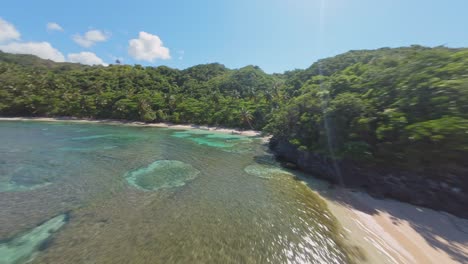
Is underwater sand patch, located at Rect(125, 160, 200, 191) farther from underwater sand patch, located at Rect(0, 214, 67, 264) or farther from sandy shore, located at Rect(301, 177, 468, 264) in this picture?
sandy shore, located at Rect(301, 177, 468, 264)

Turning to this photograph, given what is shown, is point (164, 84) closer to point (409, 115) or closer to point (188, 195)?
point (188, 195)

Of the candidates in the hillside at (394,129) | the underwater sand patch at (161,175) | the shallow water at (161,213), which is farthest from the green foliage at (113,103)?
the shallow water at (161,213)

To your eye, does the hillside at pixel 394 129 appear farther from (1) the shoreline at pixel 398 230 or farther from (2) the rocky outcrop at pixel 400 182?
(1) the shoreline at pixel 398 230

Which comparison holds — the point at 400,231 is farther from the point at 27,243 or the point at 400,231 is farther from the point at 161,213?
the point at 27,243

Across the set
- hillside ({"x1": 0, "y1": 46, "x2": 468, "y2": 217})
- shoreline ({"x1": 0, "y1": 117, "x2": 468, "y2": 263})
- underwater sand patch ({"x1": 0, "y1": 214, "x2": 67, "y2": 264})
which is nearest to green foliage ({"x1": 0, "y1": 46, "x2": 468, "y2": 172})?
hillside ({"x1": 0, "y1": 46, "x2": 468, "y2": 217})

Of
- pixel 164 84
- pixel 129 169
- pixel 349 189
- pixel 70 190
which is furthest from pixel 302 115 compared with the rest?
pixel 164 84

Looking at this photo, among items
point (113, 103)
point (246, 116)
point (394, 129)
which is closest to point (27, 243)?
point (394, 129)
